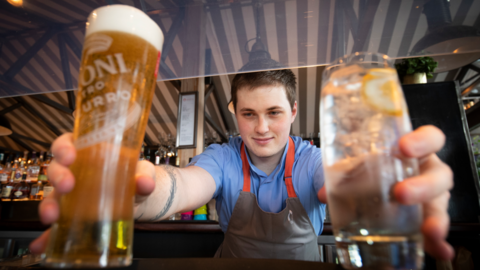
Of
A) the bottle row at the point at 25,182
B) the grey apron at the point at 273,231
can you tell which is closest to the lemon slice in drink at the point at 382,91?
the grey apron at the point at 273,231

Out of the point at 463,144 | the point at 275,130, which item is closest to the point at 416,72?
the point at 463,144

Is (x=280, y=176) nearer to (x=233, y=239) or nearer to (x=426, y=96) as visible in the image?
(x=233, y=239)

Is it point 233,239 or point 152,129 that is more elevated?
point 152,129

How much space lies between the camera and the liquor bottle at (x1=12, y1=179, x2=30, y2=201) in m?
3.29

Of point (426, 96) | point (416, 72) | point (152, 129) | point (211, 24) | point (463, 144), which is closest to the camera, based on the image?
point (211, 24)

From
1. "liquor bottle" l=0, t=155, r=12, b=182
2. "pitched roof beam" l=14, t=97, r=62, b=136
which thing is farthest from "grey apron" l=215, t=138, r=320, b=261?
"pitched roof beam" l=14, t=97, r=62, b=136

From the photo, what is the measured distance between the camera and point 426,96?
86.1 inches

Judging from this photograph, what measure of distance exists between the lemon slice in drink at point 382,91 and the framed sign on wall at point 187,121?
290 cm

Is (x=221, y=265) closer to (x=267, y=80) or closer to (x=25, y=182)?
(x=267, y=80)

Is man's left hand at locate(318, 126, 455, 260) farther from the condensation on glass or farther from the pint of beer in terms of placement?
the condensation on glass

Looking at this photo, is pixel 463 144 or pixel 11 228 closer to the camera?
pixel 463 144

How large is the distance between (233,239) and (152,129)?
6025 millimetres

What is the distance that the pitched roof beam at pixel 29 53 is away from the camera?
105cm

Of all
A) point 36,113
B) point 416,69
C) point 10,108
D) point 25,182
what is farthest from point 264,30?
point 36,113
